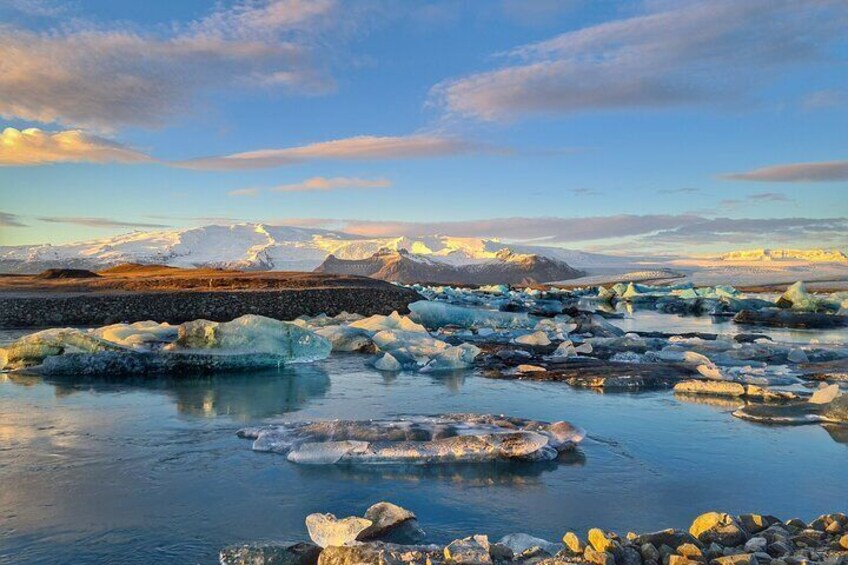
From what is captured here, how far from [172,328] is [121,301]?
8.73m

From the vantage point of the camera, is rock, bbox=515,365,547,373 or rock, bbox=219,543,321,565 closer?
rock, bbox=219,543,321,565

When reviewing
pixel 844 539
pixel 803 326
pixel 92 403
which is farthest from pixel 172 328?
pixel 803 326

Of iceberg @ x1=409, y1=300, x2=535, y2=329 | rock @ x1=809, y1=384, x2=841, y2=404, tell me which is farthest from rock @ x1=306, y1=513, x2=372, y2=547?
iceberg @ x1=409, y1=300, x2=535, y2=329

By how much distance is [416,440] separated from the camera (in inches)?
168

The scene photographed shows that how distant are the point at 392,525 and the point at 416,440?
5.14 feet

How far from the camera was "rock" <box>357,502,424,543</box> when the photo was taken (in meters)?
2.66

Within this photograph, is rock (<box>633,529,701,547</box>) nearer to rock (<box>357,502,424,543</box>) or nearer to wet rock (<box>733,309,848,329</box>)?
rock (<box>357,502,424,543</box>)

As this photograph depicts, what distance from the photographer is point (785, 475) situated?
146 inches

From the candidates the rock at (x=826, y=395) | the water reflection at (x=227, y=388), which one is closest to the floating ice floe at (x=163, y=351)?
the water reflection at (x=227, y=388)

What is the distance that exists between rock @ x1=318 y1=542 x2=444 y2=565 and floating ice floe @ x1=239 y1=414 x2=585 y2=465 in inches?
57.7

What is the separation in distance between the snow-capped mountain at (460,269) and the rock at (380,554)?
7855cm

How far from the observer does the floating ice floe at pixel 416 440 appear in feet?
12.9

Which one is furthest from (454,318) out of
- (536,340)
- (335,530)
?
(335,530)

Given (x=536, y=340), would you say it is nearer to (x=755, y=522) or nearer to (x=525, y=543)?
(x=755, y=522)
